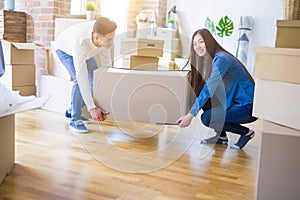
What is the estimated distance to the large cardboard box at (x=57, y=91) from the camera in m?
3.22

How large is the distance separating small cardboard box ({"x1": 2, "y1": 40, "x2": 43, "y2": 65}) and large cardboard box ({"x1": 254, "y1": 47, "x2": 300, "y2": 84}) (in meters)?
2.44

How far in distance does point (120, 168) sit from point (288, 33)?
1001 mm

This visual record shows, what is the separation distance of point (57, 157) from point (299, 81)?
1279mm

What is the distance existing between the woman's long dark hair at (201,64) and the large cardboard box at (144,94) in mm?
86

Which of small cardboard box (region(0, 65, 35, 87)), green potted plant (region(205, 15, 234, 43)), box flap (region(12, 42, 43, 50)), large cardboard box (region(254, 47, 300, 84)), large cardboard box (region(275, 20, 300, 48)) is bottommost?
small cardboard box (region(0, 65, 35, 87))

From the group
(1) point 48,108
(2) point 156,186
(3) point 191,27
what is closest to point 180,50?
(3) point 191,27

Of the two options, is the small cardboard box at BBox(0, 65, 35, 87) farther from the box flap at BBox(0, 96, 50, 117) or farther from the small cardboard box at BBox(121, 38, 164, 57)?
the box flap at BBox(0, 96, 50, 117)

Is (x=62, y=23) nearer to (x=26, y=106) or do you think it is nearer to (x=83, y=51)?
(x=83, y=51)

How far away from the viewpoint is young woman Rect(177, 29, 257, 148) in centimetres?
226

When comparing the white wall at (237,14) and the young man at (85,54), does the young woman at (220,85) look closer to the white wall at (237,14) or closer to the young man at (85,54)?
the young man at (85,54)

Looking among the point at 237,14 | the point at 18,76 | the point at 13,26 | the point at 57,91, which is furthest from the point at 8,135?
the point at 237,14

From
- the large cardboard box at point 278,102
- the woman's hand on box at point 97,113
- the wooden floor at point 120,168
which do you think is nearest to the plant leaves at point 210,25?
the wooden floor at point 120,168

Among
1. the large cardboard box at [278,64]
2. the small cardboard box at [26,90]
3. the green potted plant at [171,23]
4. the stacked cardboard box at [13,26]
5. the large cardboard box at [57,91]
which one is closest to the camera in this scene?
the large cardboard box at [278,64]

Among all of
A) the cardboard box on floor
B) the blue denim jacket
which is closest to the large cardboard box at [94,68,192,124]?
the blue denim jacket
